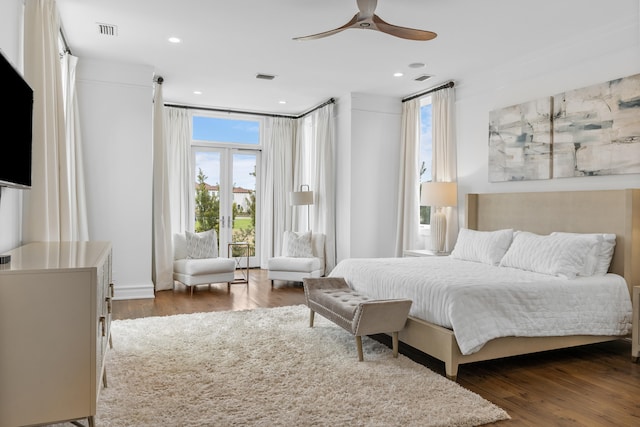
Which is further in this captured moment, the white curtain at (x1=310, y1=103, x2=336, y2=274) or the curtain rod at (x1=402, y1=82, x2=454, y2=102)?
the white curtain at (x1=310, y1=103, x2=336, y2=274)

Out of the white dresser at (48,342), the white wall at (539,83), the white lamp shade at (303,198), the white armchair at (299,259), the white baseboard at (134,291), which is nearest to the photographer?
the white dresser at (48,342)

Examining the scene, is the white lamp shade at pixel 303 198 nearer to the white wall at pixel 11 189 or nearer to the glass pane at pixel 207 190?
the glass pane at pixel 207 190

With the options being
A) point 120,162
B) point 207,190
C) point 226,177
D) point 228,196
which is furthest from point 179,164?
point 120,162

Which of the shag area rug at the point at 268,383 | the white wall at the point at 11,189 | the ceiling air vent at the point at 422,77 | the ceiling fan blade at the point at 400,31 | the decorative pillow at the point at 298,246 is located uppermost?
the ceiling air vent at the point at 422,77

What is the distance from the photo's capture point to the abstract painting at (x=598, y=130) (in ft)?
12.8

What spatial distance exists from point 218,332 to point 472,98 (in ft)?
12.9

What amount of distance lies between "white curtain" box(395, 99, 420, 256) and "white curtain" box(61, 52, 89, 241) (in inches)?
156

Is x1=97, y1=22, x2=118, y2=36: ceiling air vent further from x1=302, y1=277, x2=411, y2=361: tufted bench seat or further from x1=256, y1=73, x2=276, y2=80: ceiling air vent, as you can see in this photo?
x1=302, y1=277, x2=411, y2=361: tufted bench seat

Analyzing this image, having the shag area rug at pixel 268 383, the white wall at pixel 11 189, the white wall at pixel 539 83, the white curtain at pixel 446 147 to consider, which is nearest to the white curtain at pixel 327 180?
the white curtain at pixel 446 147

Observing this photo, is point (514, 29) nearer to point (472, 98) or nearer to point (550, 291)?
point (472, 98)

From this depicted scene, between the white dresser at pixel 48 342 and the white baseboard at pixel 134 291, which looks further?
the white baseboard at pixel 134 291

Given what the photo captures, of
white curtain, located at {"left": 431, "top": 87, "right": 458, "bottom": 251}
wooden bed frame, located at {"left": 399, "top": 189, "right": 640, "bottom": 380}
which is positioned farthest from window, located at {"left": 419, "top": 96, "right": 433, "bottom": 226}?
wooden bed frame, located at {"left": 399, "top": 189, "right": 640, "bottom": 380}

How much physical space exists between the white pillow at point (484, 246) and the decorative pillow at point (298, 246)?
2.46m

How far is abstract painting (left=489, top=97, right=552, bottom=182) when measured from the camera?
Result: 4703 millimetres
